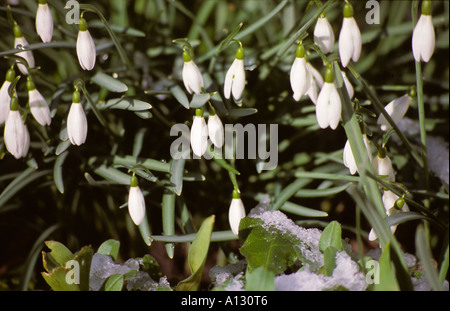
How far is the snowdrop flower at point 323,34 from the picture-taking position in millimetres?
884

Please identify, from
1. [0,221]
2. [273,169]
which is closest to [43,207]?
[0,221]

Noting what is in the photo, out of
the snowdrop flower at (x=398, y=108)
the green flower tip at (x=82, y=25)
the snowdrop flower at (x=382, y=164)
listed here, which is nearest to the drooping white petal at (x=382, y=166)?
the snowdrop flower at (x=382, y=164)

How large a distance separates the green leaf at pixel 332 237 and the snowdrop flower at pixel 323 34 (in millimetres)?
342

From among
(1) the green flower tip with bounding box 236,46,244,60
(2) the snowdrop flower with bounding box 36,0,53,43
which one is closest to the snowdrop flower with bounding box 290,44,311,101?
(1) the green flower tip with bounding box 236,46,244,60

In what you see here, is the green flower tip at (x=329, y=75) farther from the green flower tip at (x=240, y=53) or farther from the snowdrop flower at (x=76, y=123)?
the snowdrop flower at (x=76, y=123)

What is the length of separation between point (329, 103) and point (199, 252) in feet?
1.05

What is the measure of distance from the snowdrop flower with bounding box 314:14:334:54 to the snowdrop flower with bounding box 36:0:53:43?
514 millimetres

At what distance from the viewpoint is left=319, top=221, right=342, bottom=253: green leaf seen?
78 centimetres

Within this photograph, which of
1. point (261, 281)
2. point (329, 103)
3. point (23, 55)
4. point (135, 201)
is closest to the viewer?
point (261, 281)

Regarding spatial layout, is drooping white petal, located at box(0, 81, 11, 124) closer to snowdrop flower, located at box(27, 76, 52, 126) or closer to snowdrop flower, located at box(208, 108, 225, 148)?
snowdrop flower, located at box(27, 76, 52, 126)

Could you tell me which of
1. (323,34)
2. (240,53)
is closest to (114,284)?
(240,53)

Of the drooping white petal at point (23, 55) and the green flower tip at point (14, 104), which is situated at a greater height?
the drooping white petal at point (23, 55)

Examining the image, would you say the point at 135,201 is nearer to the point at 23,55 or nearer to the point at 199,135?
the point at 199,135

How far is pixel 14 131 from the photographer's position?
2.92 feet
